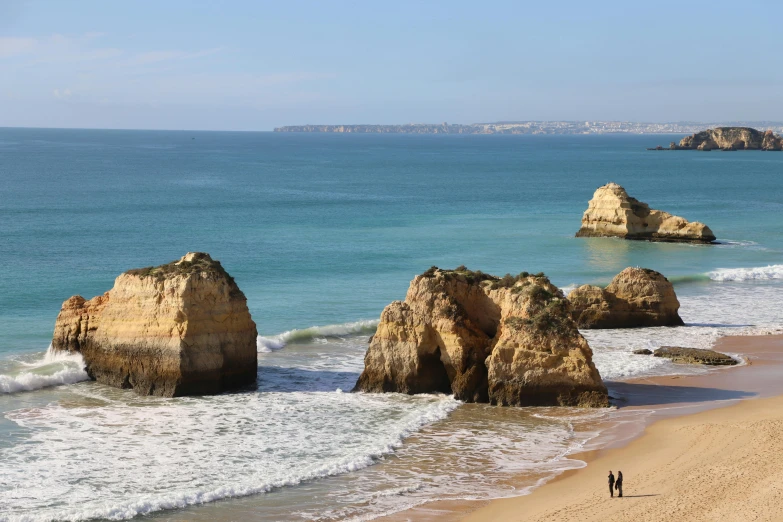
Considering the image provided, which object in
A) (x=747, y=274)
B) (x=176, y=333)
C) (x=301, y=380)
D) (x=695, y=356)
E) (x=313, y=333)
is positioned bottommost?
(x=301, y=380)

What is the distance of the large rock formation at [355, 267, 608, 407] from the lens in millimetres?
22344

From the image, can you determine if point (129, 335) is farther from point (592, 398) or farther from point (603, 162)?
point (603, 162)

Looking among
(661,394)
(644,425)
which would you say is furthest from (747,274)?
(644,425)

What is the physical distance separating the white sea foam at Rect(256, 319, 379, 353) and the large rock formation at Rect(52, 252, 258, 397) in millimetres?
5328

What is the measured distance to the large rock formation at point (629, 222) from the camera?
58312 mm

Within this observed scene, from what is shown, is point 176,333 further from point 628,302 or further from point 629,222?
point 629,222

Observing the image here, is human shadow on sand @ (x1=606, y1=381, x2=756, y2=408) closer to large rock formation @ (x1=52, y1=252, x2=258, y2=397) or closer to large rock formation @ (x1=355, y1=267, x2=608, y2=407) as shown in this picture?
large rock formation @ (x1=355, y1=267, x2=608, y2=407)

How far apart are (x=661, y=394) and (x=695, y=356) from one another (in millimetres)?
4264

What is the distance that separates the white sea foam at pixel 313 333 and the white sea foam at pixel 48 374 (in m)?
6.07

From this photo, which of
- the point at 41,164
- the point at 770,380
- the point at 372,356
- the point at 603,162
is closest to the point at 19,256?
the point at 372,356

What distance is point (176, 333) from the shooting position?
23.1 meters

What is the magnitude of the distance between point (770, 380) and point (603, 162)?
139965mm

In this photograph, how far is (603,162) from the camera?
532 feet

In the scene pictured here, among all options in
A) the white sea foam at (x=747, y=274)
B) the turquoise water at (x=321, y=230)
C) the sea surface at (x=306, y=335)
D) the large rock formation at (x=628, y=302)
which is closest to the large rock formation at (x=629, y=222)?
the sea surface at (x=306, y=335)
